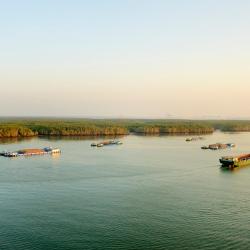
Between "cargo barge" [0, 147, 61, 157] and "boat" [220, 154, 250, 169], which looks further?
"cargo barge" [0, 147, 61, 157]

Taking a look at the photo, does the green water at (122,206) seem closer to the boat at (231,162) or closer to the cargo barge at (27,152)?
the boat at (231,162)

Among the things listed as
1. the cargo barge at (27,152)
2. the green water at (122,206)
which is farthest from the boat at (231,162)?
the cargo barge at (27,152)

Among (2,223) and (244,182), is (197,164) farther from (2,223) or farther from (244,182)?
(2,223)

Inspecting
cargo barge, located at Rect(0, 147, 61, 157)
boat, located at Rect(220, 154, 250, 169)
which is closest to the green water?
boat, located at Rect(220, 154, 250, 169)

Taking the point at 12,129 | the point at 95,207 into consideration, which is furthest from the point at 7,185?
the point at 12,129

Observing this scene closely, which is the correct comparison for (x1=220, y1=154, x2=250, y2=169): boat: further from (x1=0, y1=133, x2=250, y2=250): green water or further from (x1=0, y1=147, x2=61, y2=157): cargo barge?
(x1=0, y1=147, x2=61, y2=157): cargo barge

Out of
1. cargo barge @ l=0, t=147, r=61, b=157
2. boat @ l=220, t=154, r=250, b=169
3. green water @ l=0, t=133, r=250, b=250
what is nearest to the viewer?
green water @ l=0, t=133, r=250, b=250

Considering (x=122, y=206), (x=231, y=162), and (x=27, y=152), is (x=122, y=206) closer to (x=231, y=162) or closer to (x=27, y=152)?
(x=231, y=162)

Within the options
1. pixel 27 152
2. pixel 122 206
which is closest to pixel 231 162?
pixel 122 206
